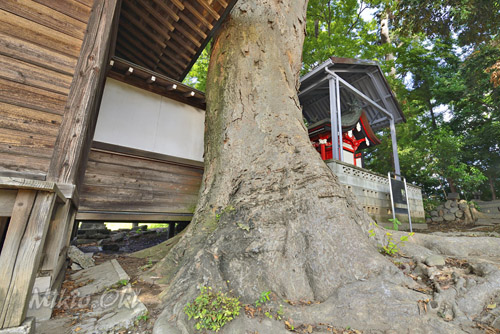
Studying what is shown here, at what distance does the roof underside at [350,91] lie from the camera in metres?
9.09

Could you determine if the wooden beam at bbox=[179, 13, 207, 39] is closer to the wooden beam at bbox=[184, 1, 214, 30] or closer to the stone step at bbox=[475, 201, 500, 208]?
the wooden beam at bbox=[184, 1, 214, 30]

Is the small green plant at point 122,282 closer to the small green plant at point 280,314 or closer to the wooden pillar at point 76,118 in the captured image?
the wooden pillar at point 76,118

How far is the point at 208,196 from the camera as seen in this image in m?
3.38

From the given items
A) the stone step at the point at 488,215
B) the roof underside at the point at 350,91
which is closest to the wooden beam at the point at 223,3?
the roof underside at the point at 350,91

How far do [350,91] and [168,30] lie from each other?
7830 mm

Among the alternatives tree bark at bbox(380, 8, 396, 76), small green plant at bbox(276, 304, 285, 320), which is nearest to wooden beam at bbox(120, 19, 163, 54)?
small green plant at bbox(276, 304, 285, 320)

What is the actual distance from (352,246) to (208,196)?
1.98 m

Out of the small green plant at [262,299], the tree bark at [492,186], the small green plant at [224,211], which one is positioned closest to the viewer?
the small green plant at [262,299]

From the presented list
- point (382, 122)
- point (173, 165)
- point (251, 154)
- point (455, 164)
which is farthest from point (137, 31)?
point (455, 164)

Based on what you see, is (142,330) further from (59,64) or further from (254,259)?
(59,64)

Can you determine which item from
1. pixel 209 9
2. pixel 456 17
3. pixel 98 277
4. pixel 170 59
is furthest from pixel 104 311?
pixel 456 17

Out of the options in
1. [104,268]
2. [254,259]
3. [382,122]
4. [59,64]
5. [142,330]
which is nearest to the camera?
[142,330]

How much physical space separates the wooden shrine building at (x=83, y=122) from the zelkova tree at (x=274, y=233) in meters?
1.20

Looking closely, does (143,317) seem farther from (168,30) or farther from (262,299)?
(168,30)
